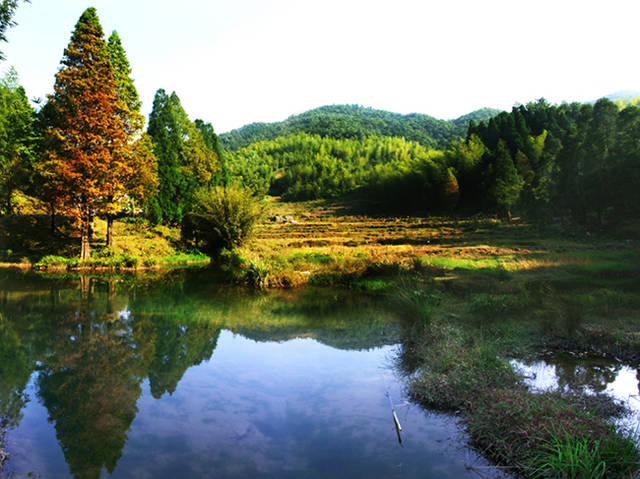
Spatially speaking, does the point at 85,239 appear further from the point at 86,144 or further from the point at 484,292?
the point at 484,292

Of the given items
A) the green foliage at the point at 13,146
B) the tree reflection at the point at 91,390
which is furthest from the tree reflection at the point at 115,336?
the green foliage at the point at 13,146

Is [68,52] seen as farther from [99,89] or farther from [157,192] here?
[157,192]

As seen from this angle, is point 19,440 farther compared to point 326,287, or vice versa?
point 326,287

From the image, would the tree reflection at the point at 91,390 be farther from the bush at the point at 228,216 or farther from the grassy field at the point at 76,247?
the bush at the point at 228,216

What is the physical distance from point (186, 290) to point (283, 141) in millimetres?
109140

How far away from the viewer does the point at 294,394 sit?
5.40 m

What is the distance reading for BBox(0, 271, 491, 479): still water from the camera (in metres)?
3.83

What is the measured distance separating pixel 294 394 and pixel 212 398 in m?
Answer: 1.03

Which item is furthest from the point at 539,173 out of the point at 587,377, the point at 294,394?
the point at 294,394

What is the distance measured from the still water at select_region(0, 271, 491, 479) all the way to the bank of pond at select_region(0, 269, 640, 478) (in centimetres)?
2

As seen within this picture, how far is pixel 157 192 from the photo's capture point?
2317 centimetres

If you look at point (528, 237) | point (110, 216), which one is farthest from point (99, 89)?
point (528, 237)

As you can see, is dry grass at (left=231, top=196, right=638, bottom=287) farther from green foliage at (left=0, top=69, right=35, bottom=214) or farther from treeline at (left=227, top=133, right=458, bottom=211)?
green foliage at (left=0, top=69, right=35, bottom=214)

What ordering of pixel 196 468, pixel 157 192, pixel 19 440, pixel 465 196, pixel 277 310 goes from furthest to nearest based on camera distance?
pixel 465 196, pixel 157 192, pixel 277 310, pixel 19 440, pixel 196 468
